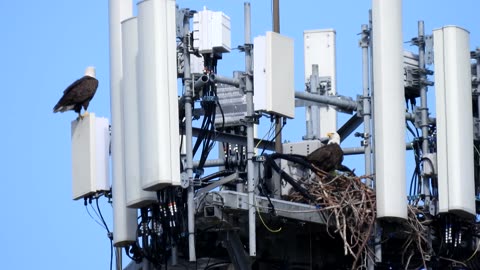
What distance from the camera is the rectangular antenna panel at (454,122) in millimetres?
38688

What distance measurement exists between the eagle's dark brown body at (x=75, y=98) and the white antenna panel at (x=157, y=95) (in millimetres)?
2829

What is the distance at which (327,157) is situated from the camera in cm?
4038

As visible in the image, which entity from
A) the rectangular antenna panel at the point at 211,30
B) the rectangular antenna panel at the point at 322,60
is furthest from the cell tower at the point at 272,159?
the rectangular antenna panel at the point at 322,60

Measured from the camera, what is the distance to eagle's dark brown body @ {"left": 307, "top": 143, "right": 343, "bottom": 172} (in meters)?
40.3

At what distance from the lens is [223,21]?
37969 millimetres

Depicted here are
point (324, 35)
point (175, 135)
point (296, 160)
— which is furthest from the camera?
point (324, 35)

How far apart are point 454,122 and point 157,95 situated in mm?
4678

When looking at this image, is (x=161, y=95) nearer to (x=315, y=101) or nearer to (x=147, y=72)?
(x=147, y=72)

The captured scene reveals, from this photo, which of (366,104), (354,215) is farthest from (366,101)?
(354,215)

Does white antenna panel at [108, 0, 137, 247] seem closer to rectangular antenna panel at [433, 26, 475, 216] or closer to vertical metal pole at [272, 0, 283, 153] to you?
vertical metal pole at [272, 0, 283, 153]

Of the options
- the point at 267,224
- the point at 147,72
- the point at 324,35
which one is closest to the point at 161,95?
the point at 147,72

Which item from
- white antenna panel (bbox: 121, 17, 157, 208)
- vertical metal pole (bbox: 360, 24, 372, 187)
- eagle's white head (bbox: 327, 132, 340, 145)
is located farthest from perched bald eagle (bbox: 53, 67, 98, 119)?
vertical metal pole (bbox: 360, 24, 372, 187)

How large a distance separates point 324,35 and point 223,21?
6372mm

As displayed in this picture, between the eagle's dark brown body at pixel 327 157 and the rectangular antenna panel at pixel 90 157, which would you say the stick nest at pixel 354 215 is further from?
the rectangular antenna panel at pixel 90 157
